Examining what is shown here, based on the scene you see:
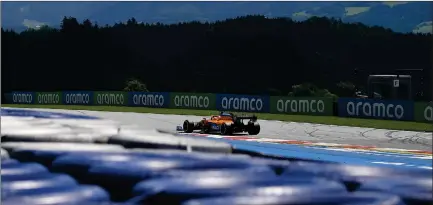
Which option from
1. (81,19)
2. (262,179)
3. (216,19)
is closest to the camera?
(262,179)

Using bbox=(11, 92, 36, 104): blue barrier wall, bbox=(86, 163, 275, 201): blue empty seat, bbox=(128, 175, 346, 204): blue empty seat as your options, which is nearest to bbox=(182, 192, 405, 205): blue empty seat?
bbox=(128, 175, 346, 204): blue empty seat

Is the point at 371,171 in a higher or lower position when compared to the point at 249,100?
lower

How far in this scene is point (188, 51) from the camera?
2.93 m

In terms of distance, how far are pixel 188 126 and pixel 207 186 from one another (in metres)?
0.49

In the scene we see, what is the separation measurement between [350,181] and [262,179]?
0.38 m

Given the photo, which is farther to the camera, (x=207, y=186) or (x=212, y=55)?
(x=212, y=55)

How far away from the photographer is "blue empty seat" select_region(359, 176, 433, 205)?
230 centimetres

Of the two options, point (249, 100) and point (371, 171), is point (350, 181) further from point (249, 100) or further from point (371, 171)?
point (249, 100)

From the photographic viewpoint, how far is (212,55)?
286 centimetres

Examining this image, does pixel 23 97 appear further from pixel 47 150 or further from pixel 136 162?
pixel 136 162

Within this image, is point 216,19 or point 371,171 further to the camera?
point 216,19

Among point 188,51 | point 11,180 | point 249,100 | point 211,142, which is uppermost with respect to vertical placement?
point 188,51

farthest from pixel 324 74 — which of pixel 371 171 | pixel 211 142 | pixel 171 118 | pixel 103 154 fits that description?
pixel 103 154

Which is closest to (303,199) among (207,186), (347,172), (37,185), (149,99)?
(347,172)
